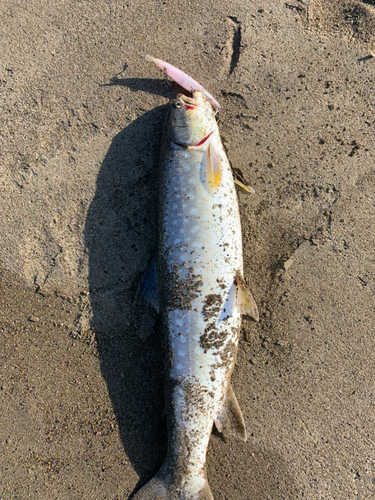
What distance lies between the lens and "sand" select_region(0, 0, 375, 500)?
313 centimetres

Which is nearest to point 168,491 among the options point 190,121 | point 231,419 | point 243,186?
point 231,419

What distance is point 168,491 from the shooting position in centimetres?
288

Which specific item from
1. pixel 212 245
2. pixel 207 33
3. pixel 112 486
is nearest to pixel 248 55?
pixel 207 33

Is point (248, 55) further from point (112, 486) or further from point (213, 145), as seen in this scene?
point (112, 486)

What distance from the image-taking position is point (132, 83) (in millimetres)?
3486

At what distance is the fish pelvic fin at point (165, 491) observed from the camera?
9.38 feet

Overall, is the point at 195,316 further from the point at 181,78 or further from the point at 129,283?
the point at 181,78

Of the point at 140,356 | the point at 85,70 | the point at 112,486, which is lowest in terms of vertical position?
the point at 112,486

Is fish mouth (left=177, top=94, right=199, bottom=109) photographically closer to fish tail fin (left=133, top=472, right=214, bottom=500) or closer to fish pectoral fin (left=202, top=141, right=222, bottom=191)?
fish pectoral fin (left=202, top=141, right=222, bottom=191)

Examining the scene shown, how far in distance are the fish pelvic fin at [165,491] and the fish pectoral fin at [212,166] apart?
2.83 m

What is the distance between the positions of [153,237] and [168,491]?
2461 mm

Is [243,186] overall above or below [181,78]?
below

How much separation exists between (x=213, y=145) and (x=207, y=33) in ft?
4.70

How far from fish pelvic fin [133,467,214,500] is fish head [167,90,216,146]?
129 inches
